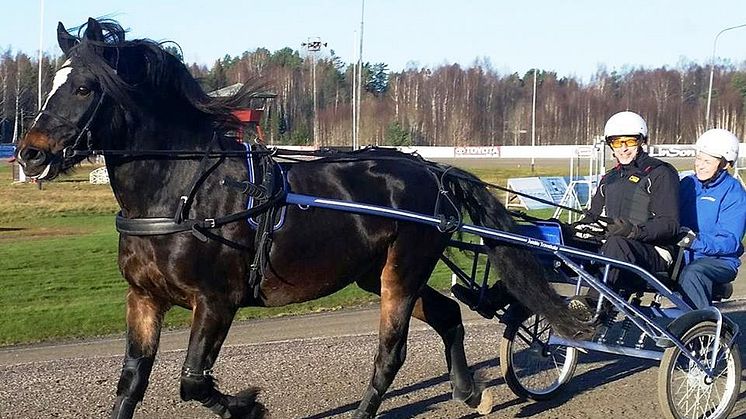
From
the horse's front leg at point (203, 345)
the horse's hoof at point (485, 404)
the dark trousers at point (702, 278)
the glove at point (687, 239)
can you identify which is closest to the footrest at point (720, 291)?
the dark trousers at point (702, 278)

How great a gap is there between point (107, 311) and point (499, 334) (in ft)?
14.2

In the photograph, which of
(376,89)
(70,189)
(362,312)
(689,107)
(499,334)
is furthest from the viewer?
(376,89)

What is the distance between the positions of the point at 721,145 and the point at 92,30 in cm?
373

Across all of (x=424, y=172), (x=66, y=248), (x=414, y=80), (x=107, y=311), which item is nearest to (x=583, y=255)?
(x=424, y=172)

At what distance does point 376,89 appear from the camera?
276 ft

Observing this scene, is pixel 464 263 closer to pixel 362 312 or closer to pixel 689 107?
pixel 362 312

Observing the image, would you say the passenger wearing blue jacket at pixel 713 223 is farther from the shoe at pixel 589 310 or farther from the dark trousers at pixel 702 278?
the shoe at pixel 589 310

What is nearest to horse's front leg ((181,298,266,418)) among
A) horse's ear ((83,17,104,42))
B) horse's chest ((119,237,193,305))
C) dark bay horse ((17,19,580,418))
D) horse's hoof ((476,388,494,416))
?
dark bay horse ((17,19,580,418))

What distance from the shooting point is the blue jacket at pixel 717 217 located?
5695mm

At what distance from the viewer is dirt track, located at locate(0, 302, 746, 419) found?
17.8 feet

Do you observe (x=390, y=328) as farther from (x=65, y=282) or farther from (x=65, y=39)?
(x=65, y=282)

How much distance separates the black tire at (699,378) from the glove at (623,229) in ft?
2.09

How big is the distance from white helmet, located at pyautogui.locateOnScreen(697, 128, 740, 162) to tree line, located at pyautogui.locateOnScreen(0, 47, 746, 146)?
56.4m

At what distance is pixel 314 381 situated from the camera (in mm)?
6062
